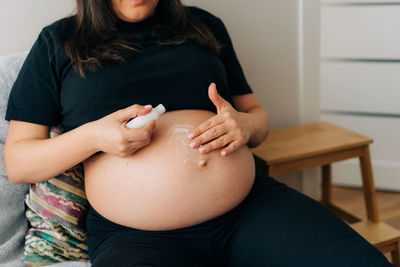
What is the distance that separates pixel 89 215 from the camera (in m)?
1.15

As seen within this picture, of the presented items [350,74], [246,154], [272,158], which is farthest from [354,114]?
[246,154]

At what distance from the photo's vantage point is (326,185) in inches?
79.5

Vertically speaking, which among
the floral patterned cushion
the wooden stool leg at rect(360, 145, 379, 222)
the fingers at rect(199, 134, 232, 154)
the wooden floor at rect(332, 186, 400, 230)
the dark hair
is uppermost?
the dark hair

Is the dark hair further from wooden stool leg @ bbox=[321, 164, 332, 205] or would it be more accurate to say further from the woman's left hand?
wooden stool leg @ bbox=[321, 164, 332, 205]

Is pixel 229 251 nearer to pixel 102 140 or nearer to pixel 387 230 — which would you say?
pixel 102 140

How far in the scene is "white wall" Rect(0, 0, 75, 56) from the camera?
1329 mm

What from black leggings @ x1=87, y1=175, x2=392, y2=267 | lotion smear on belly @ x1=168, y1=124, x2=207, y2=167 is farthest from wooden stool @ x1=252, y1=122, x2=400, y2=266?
lotion smear on belly @ x1=168, y1=124, x2=207, y2=167

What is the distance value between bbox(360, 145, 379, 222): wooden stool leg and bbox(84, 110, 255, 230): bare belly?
769 millimetres

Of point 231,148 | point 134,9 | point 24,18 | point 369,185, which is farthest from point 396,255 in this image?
point 24,18

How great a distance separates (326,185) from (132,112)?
1.33m

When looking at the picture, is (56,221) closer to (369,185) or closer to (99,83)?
(99,83)

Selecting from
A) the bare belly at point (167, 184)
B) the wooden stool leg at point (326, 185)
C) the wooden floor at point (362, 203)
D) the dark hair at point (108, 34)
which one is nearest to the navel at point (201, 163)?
the bare belly at point (167, 184)

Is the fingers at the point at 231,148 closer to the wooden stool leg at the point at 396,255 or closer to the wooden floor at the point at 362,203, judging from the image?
the wooden stool leg at the point at 396,255

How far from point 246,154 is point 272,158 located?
0.37 m
